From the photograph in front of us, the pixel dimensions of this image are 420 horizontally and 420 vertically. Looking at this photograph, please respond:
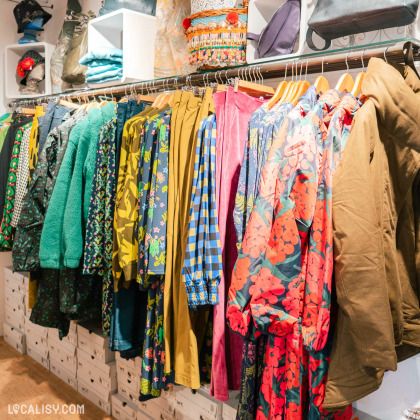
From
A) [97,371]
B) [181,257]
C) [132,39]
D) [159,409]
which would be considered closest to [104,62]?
[132,39]

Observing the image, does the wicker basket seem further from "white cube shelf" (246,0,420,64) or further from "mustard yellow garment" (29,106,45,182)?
"mustard yellow garment" (29,106,45,182)

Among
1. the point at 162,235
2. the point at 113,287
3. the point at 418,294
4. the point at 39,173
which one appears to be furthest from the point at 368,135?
the point at 39,173

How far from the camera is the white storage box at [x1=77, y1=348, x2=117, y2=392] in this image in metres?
2.26

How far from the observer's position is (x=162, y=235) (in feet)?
4.66

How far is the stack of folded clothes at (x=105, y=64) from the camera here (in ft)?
7.47

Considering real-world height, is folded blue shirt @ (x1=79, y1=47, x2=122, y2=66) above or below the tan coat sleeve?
above

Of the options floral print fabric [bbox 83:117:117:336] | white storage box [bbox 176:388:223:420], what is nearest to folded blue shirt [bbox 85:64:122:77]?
floral print fabric [bbox 83:117:117:336]

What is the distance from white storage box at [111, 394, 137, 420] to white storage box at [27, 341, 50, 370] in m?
Answer: 0.76

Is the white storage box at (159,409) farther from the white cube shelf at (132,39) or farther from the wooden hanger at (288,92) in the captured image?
the white cube shelf at (132,39)

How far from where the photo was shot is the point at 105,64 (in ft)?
7.64

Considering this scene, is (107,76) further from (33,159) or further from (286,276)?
(286,276)

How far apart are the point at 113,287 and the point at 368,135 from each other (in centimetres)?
116

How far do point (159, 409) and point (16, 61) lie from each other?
276 centimetres

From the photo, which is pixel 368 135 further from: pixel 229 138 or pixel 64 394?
pixel 64 394
